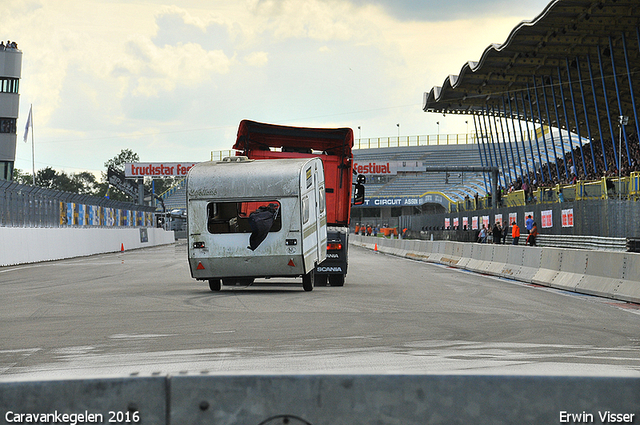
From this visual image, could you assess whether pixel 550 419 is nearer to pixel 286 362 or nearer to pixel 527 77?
pixel 286 362

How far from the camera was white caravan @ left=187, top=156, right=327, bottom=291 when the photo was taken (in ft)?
50.4

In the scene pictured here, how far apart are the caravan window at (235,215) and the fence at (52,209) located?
51.9 ft

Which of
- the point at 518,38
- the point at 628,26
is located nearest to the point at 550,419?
the point at 628,26

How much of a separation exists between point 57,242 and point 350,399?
3544 centimetres

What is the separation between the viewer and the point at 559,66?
51719mm

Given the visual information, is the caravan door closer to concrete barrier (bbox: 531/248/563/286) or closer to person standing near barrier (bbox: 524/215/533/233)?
concrete barrier (bbox: 531/248/563/286)

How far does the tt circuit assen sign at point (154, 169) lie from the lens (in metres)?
83.8

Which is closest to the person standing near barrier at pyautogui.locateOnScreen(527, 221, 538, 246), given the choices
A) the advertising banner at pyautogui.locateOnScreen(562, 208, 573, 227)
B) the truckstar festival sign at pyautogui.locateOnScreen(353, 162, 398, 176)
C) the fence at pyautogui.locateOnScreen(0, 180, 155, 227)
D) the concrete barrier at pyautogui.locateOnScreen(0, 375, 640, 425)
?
the advertising banner at pyautogui.locateOnScreen(562, 208, 573, 227)

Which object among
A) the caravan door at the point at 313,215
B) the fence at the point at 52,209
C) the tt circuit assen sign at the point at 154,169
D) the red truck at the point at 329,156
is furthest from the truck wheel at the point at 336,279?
the tt circuit assen sign at the point at 154,169

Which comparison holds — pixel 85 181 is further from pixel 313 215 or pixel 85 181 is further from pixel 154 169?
pixel 313 215

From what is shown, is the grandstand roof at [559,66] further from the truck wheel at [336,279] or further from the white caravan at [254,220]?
the white caravan at [254,220]

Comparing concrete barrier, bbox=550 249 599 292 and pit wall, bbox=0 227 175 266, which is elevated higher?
pit wall, bbox=0 227 175 266

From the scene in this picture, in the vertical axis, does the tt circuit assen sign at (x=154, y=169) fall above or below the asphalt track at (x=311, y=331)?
above

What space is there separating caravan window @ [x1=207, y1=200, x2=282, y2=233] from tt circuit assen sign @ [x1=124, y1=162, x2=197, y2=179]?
223 feet
